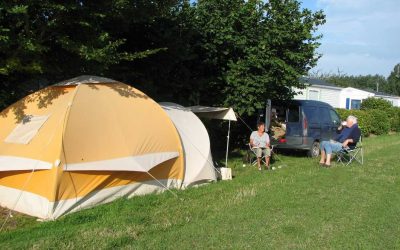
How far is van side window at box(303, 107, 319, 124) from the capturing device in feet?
49.7

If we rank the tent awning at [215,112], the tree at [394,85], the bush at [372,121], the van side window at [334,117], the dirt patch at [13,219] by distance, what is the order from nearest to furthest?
the dirt patch at [13,219], the tent awning at [215,112], the van side window at [334,117], the bush at [372,121], the tree at [394,85]

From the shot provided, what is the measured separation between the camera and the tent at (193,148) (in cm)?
973

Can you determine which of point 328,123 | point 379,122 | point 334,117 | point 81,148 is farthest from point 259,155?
point 379,122

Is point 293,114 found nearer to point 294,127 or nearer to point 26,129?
point 294,127

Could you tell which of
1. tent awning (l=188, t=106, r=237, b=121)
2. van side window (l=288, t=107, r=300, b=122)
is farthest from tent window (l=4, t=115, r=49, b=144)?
van side window (l=288, t=107, r=300, b=122)

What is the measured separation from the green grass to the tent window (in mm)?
1315

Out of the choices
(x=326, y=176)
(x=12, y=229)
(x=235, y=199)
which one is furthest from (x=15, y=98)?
(x=326, y=176)

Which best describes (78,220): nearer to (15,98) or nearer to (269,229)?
(269,229)

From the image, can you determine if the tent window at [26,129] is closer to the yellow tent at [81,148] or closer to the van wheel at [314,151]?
the yellow tent at [81,148]

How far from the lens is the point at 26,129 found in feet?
27.1

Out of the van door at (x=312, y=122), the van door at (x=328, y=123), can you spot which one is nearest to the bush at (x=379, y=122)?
the van door at (x=328, y=123)

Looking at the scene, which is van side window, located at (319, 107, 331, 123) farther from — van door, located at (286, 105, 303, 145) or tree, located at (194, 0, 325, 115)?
tree, located at (194, 0, 325, 115)

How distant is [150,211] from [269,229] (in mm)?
1943

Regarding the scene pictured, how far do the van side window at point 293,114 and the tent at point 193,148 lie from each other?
5.24 meters
